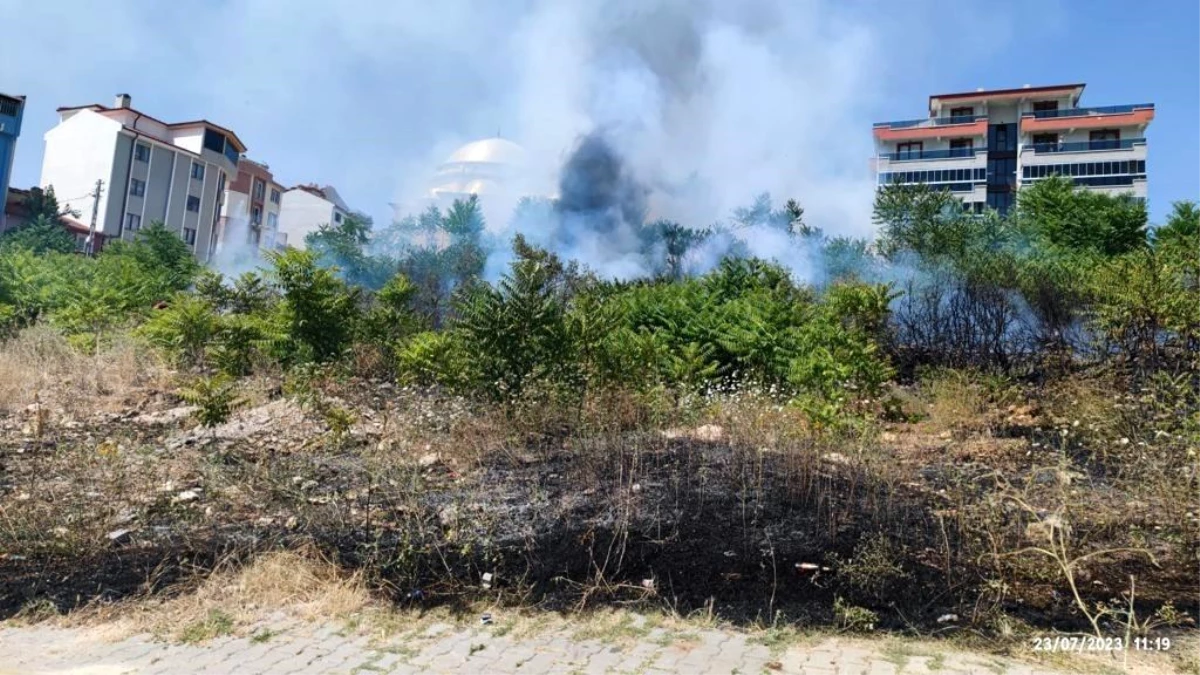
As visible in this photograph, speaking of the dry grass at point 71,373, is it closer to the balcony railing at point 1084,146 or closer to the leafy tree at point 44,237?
the leafy tree at point 44,237

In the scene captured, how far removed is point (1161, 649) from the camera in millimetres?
3035

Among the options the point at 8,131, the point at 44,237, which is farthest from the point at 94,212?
the point at 44,237

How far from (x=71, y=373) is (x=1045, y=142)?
172 feet

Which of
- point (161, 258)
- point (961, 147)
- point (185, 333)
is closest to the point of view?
point (185, 333)

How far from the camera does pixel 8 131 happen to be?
105 ft

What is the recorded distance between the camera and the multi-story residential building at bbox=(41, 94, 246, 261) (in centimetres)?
3866

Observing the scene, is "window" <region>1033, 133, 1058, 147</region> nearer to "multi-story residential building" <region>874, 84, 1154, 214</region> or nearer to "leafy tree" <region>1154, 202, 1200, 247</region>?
"multi-story residential building" <region>874, 84, 1154, 214</region>

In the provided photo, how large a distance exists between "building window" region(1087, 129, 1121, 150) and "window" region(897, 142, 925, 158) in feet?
31.1

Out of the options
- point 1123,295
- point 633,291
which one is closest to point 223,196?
point 633,291

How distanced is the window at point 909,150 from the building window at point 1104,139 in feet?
31.1

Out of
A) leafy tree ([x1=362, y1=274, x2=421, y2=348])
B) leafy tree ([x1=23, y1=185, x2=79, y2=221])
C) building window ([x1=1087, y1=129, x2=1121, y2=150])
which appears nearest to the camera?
leafy tree ([x1=362, y1=274, x2=421, y2=348])

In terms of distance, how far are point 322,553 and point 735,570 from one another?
7.24 ft

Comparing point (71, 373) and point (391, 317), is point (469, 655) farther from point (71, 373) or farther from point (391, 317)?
point (71, 373)

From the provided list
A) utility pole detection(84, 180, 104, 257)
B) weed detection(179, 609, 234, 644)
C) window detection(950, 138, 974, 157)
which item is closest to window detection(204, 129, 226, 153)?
utility pole detection(84, 180, 104, 257)
